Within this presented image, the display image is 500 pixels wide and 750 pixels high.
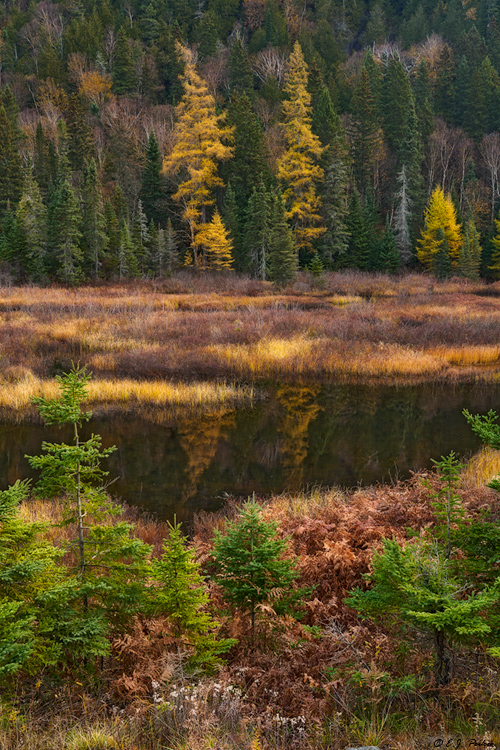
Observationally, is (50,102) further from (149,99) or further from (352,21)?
(352,21)

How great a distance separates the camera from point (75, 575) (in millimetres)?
3973

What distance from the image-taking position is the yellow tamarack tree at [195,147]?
4081 centimetres

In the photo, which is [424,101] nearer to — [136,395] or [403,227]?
[403,227]

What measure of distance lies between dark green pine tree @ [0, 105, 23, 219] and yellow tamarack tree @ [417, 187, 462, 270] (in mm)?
37664

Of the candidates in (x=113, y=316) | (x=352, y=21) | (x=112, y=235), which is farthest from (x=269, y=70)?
(x=113, y=316)

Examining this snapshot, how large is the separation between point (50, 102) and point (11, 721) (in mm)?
71112

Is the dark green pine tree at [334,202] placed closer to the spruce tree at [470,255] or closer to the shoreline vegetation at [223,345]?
the spruce tree at [470,255]

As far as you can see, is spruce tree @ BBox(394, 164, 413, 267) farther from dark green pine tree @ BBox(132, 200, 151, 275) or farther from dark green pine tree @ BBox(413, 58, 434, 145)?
dark green pine tree @ BBox(132, 200, 151, 275)


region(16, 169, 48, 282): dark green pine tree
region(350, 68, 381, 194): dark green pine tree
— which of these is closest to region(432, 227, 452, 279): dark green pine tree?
region(350, 68, 381, 194): dark green pine tree

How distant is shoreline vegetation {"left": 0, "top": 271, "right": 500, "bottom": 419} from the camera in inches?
624

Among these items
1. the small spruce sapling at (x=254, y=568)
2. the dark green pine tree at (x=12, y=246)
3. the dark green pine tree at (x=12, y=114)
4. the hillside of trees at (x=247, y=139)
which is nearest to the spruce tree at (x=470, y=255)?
the hillside of trees at (x=247, y=139)

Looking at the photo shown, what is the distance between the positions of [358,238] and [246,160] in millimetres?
12539

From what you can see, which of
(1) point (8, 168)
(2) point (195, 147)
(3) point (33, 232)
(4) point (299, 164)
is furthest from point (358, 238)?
(1) point (8, 168)

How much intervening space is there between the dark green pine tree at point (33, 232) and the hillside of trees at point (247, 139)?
168 millimetres
